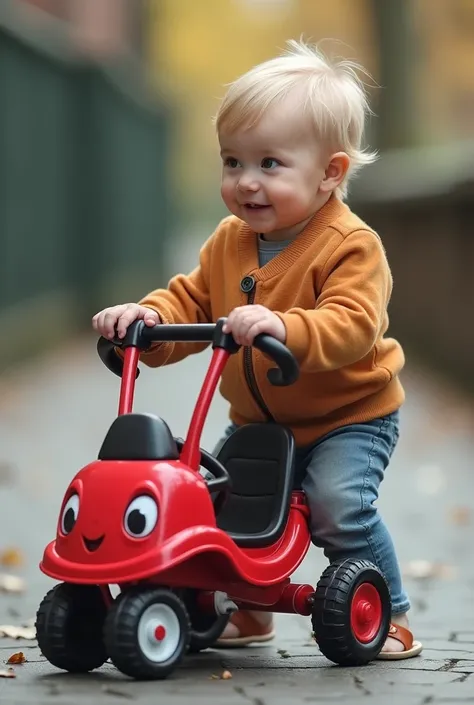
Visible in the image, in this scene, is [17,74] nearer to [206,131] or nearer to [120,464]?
[120,464]

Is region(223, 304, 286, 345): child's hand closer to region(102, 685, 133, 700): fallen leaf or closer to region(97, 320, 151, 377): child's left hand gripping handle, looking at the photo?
region(97, 320, 151, 377): child's left hand gripping handle

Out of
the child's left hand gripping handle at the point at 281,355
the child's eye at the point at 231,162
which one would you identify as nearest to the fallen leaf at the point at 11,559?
the child's eye at the point at 231,162

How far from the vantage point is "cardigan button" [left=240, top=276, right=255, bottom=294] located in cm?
382

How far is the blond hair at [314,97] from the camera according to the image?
3658mm

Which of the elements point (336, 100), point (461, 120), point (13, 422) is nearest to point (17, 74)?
point (13, 422)

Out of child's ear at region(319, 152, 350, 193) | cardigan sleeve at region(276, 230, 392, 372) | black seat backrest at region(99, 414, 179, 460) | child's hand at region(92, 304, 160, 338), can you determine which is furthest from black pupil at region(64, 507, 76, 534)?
child's ear at region(319, 152, 350, 193)

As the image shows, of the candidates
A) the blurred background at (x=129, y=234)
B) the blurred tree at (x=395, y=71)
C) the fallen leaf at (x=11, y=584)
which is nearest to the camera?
the fallen leaf at (x=11, y=584)

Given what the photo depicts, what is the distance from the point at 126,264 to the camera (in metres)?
15.5

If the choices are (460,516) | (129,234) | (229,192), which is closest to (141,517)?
(229,192)

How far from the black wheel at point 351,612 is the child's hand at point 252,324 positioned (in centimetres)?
68

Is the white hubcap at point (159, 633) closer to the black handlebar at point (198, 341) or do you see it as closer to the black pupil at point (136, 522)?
the black pupil at point (136, 522)

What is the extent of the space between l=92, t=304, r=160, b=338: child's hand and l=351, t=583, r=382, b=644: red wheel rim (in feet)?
2.99

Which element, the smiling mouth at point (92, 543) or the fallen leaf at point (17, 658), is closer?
the smiling mouth at point (92, 543)

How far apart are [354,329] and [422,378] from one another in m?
8.21
